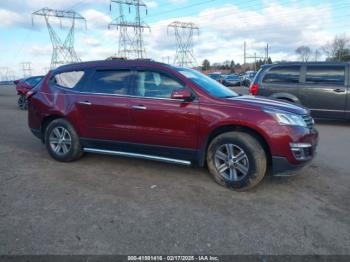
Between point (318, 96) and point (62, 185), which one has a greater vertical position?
point (318, 96)

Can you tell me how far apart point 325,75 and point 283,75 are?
115 cm

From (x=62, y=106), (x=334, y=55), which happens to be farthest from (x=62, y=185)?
(x=334, y=55)

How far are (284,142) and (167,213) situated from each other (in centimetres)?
178

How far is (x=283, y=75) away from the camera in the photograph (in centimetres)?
970

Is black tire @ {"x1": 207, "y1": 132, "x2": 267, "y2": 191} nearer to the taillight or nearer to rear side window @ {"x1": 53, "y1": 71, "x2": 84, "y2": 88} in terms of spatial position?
Answer: rear side window @ {"x1": 53, "y1": 71, "x2": 84, "y2": 88}

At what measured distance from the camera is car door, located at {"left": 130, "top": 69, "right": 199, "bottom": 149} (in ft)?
Answer: 15.3

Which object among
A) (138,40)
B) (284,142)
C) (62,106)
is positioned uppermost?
(138,40)

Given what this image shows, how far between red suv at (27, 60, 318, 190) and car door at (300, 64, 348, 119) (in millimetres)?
5013

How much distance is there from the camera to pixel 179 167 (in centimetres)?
546

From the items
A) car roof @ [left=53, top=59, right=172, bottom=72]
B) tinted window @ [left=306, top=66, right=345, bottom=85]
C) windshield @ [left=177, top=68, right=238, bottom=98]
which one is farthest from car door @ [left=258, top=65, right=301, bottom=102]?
car roof @ [left=53, top=59, right=172, bottom=72]

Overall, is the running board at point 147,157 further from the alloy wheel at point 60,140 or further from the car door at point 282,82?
the car door at point 282,82

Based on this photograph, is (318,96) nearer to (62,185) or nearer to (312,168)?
(312,168)

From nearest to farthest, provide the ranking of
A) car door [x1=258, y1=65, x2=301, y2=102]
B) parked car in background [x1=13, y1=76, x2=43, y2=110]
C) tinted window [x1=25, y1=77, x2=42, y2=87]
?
car door [x1=258, y1=65, x2=301, y2=102] → parked car in background [x1=13, y1=76, x2=43, y2=110] → tinted window [x1=25, y1=77, x2=42, y2=87]

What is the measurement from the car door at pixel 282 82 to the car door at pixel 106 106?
18.7ft
